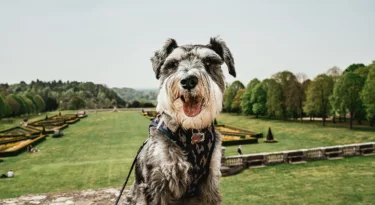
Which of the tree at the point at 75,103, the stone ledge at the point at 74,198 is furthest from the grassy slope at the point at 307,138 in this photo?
the tree at the point at 75,103

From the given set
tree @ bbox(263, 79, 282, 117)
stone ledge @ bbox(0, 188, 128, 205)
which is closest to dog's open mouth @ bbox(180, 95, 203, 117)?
stone ledge @ bbox(0, 188, 128, 205)

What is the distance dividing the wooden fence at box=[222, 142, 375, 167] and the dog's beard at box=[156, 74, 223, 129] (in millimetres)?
17674

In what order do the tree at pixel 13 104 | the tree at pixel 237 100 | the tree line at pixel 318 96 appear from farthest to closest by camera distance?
the tree at pixel 13 104 < the tree at pixel 237 100 < the tree line at pixel 318 96

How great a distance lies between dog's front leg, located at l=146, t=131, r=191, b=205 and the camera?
3314 mm

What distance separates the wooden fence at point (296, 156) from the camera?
68.8 feet

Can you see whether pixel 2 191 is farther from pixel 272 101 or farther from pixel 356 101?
pixel 272 101

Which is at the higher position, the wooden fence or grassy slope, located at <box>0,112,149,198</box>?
the wooden fence

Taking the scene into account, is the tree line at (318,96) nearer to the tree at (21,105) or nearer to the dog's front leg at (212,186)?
the dog's front leg at (212,186)

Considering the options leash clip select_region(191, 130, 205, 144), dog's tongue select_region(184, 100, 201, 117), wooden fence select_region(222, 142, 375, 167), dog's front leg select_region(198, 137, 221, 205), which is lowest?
wooden fence select_region(222, 142, 375, 167)

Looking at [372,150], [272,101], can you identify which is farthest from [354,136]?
[272,101]

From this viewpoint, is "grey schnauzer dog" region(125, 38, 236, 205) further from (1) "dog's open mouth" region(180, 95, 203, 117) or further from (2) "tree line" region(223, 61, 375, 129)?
(2) "tree line" region(223, 61, 375, 129)

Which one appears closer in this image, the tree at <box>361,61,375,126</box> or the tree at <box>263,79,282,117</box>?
the tree at <box>361,61,375,126</box>

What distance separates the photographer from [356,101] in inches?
1575

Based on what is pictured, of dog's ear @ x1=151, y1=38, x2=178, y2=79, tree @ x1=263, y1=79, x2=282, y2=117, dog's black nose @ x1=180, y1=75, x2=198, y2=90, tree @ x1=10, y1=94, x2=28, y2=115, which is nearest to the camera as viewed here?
dog's black nose @ x1=180, y1=75, x2=198, y2=90
